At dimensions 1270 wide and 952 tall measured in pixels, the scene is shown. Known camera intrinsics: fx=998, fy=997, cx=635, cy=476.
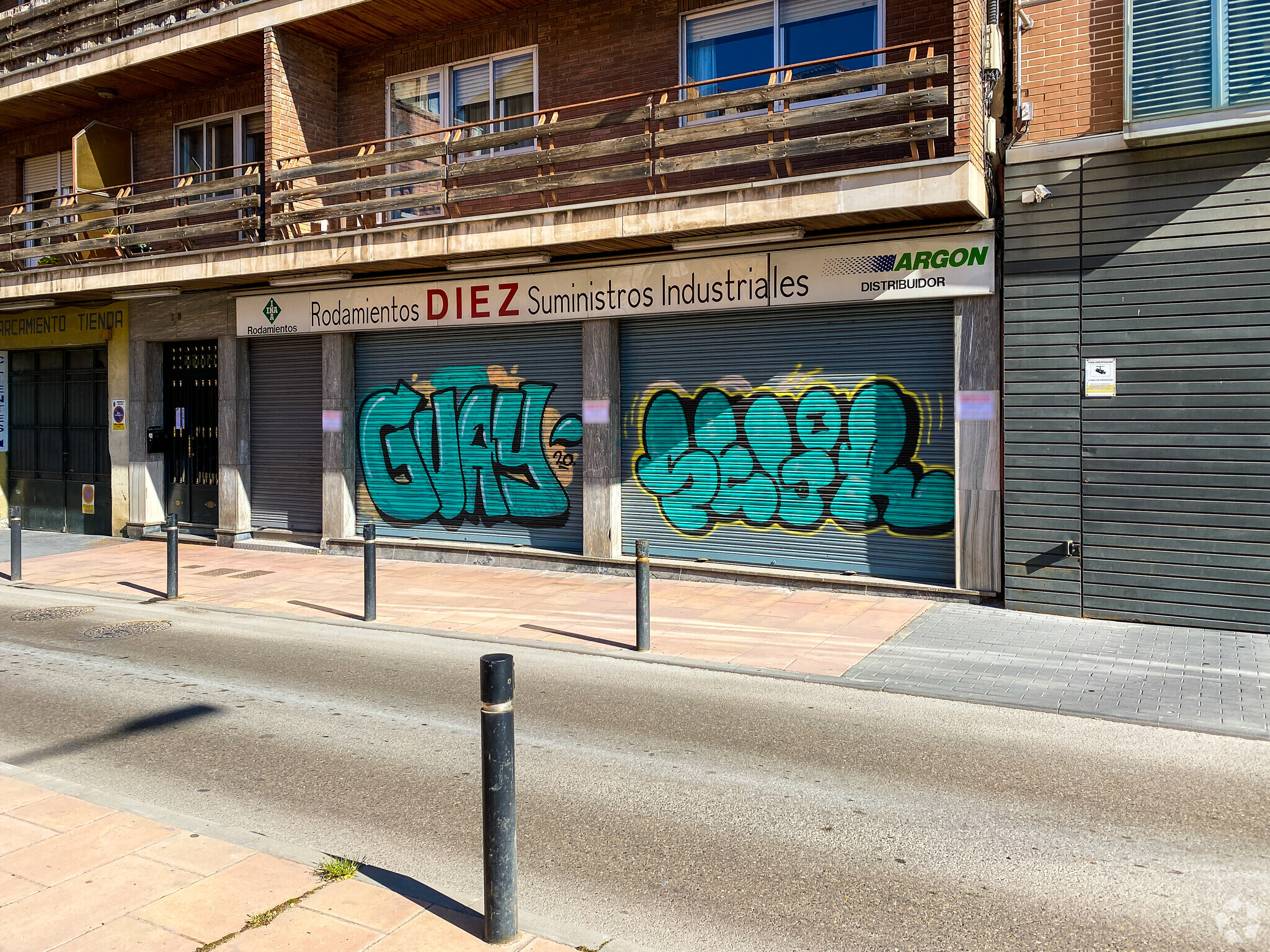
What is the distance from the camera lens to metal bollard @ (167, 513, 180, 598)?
11.7m

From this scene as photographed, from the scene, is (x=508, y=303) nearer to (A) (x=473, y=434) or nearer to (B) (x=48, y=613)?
(A) (x=473, y=434)

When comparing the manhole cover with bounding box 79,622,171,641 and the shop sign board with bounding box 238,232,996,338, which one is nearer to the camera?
the manhole cover with bounding box 79,622,171,641

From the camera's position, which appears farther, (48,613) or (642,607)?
(48,613)

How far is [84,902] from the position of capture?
4090 millimetres

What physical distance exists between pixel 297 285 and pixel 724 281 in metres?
7.27

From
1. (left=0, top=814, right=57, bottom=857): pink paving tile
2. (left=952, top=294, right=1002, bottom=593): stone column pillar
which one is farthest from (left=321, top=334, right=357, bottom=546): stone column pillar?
(left=0, top=814, right=57, bottom=857): pink paving tile

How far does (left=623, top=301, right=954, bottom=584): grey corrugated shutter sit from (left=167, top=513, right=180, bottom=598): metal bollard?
5605mm

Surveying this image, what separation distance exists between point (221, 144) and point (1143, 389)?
1543 centimetres

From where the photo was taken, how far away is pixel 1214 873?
4523 mm

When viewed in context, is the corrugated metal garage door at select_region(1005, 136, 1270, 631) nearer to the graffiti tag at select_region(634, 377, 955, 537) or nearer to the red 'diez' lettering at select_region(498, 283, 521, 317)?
the graffiti tag at select_region(634, 377, 955, 537)

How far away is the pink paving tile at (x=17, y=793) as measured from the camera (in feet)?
16.9

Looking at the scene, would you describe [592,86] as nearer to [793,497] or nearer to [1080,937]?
[793,497]

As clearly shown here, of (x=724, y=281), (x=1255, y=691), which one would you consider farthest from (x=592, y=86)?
(x=1255, y=691)

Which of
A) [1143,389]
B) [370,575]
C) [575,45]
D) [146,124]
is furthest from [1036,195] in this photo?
[146,124]
